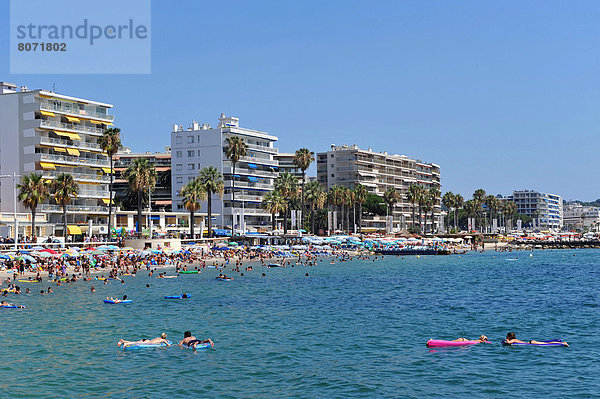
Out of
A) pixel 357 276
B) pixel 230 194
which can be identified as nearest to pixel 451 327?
pixel 357 276

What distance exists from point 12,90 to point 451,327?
81.6m

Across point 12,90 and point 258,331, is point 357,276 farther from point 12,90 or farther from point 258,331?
point 12,90

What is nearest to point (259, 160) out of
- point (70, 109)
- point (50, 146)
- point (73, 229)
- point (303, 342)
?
point (70, 109)

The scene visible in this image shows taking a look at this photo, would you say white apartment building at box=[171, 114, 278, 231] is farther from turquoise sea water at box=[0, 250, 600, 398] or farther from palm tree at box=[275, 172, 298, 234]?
turquoise sea water at box=[0, 250, 600, 398]

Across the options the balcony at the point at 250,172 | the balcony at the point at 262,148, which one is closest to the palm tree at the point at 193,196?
the balcony at the point at 250,172

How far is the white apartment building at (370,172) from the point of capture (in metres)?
169

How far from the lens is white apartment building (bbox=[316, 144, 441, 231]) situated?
169m

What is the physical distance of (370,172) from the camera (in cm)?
17200

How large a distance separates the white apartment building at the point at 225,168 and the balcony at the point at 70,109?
3134 centimetres

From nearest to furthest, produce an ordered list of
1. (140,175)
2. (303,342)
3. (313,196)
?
1. (303,342)
2. (140,175)
3. (313,196)

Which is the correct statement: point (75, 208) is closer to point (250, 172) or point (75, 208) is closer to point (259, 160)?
point (250, 172)

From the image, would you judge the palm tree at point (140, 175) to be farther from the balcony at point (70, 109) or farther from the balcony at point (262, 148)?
the balcony at point (262, 148)

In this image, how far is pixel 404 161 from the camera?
186750 millimetres

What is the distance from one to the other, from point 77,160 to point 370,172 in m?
96.3
